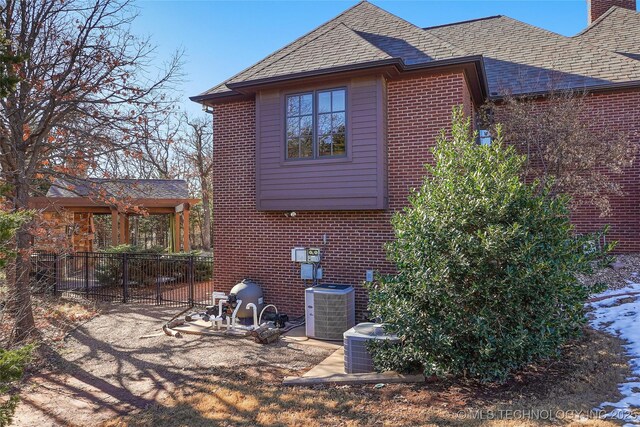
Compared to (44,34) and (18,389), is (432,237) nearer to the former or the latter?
(18,389)

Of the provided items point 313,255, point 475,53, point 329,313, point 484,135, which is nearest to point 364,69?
point 313,255

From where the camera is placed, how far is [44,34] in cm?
890

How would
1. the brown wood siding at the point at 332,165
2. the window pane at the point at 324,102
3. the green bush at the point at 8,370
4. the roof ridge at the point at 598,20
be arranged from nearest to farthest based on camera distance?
the green bush at the point at 8,370, the brown wood siding at the point at 332,165, the window pane at the point at 324,102, the roof ridge at the point at 598,20

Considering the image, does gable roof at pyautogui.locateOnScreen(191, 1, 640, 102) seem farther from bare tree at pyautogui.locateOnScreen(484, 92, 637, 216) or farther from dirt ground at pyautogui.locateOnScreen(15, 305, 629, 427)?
dirt ground at pyautogui.locateOnScreen(15, 305, 629, 427)

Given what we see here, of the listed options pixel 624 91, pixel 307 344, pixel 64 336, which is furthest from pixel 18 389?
pixel 624 91

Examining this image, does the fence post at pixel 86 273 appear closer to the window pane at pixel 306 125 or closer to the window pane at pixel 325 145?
the window pane at pixel 306 125

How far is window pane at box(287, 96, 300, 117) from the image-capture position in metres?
8.75

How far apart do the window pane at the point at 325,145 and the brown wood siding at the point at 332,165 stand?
19 centimetres

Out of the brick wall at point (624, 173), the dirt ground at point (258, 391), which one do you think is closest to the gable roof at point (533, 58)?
the brick wall at point (624, 173)

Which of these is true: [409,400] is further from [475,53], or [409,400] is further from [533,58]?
[533,58]

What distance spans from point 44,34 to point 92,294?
6.79m

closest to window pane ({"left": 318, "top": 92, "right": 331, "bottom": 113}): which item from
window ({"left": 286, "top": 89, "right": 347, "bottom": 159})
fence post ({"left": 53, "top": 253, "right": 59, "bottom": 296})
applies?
window ({"left": 286, "top": 89, "right": 347, "bottom": 159})

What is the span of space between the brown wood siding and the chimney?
11.9 metres

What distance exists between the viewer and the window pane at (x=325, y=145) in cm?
846
